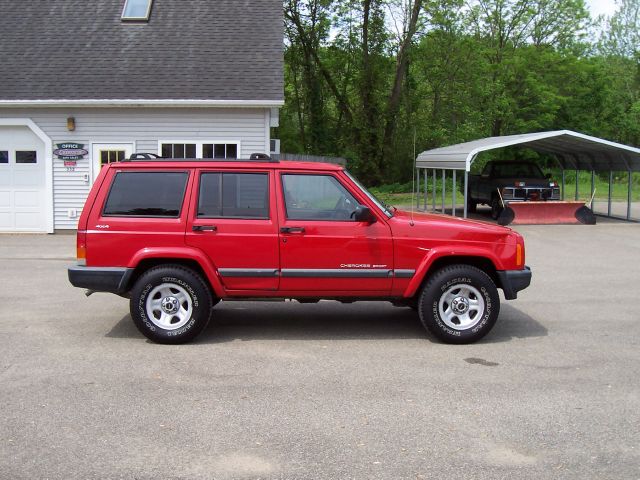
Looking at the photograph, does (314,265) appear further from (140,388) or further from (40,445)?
(40,445)

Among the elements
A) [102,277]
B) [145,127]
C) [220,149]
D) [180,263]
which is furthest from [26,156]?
[180,263]

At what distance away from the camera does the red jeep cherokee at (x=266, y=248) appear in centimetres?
741

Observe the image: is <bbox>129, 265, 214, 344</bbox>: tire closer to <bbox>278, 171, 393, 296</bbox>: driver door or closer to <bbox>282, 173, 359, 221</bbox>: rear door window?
<bbox>278, 171, 393, 296</bbox>: driver door

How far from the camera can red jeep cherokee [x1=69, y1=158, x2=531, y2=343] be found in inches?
292

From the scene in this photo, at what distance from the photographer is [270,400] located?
18.9 feet

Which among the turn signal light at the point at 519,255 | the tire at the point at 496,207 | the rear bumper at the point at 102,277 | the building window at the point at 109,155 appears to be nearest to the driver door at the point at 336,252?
the turn signal light at the point at 519,255

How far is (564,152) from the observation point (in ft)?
83.1

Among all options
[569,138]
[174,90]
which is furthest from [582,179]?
[174,90]

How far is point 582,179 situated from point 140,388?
40.9 meters

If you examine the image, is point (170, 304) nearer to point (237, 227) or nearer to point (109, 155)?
point (237, 227)

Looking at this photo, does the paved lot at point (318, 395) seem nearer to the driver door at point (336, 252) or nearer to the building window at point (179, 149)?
the driver door at point (336, 252)

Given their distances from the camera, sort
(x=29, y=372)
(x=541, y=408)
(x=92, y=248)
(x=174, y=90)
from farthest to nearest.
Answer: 1. (x=174, y=90)
2. (x=92, y=248)
3. (x=29, y=372)
4. (x=541, y=408)

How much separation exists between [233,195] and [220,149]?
1054cm

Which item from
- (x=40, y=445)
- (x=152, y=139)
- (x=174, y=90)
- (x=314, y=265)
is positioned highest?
(x=174, y=90)
